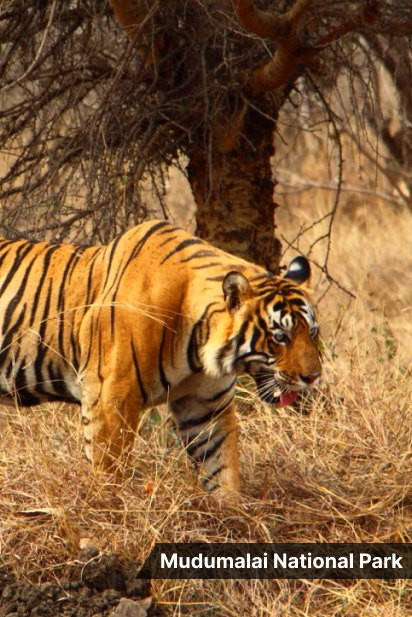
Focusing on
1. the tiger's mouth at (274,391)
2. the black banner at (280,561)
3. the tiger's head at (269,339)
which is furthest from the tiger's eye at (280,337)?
the black banner at (280,561)

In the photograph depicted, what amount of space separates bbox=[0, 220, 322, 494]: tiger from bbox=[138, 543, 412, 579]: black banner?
1.34 ft

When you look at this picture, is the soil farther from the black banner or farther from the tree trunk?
the tree trunk

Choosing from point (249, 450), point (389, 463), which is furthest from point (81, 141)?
point (389, 463)

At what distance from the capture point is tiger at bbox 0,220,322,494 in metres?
4.80

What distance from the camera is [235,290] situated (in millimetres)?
4785

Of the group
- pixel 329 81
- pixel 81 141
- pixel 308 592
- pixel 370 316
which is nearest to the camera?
pixel 308 592

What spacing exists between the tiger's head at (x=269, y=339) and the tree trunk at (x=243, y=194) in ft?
6.93

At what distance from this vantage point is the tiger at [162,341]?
15.7 feet

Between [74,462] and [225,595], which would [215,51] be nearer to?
[74,462]

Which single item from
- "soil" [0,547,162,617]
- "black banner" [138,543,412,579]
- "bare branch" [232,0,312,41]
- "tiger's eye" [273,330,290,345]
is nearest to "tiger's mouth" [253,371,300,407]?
"tiger's eye" [273,330,290,345]

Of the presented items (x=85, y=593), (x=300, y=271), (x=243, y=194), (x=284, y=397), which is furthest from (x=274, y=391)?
(x=243, y=194)

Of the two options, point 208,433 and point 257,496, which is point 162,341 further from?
point 257,496

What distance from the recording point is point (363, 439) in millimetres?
5258

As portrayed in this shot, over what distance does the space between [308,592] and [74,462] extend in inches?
45.0
